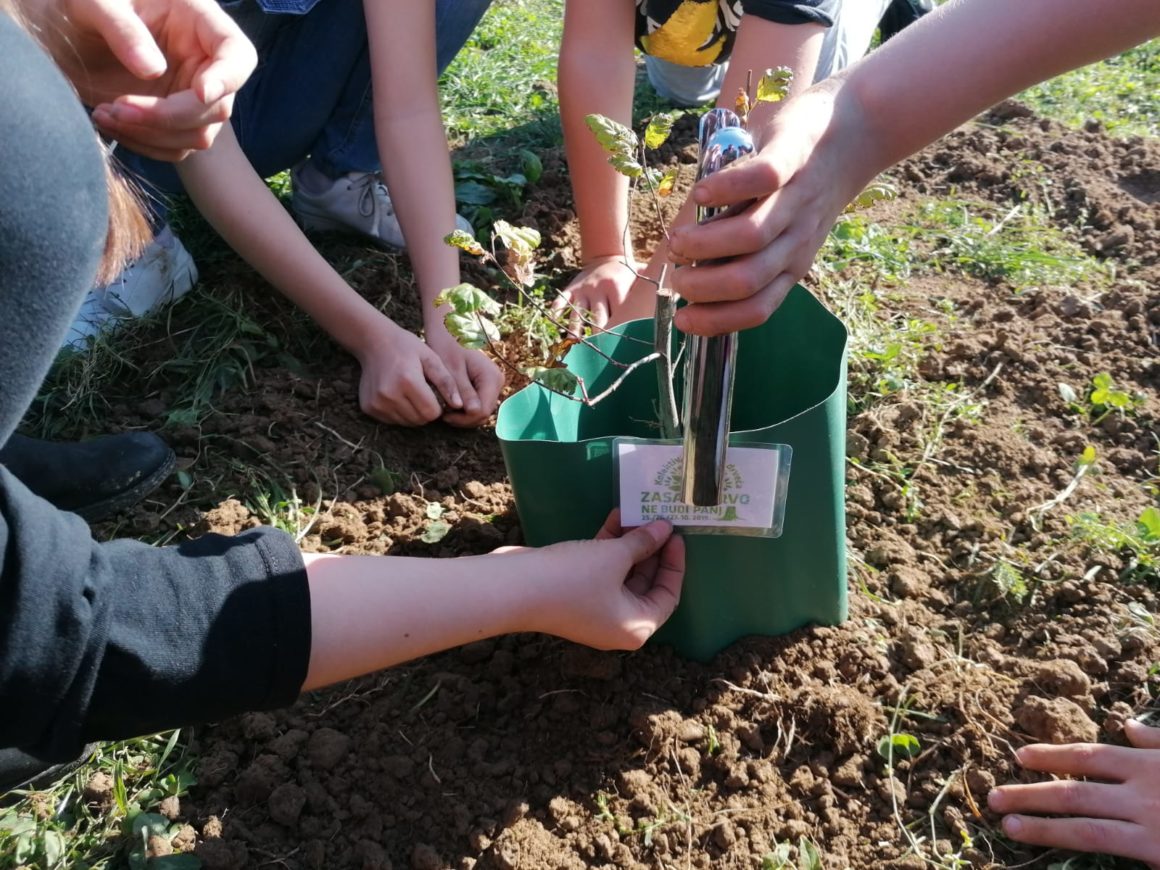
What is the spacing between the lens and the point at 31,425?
72.2 inches

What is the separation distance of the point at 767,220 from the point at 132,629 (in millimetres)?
713

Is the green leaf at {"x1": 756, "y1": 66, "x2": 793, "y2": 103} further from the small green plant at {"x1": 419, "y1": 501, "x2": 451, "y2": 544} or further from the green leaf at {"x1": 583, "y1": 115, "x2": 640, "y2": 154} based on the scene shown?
the small green plant at {"x1": 419, "y1": 501, "x2": 451, "y2": 544}

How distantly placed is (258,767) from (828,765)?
2.44ft

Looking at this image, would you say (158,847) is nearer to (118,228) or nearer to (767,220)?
(118,228)

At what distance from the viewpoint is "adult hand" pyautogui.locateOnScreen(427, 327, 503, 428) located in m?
1.73

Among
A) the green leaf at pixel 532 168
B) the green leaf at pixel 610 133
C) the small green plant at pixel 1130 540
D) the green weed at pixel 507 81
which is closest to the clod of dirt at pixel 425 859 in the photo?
the green leaf at pixel 610 133

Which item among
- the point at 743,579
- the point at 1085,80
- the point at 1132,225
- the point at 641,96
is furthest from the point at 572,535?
the point at 1085,80

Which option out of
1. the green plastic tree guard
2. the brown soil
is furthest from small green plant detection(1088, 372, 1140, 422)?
the green plastic tree guard

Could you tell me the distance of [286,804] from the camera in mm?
1246

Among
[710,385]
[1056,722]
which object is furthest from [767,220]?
[1056,722]

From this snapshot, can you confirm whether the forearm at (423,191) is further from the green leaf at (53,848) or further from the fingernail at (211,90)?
the green leaf at (53,848)

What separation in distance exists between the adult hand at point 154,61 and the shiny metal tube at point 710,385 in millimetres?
665

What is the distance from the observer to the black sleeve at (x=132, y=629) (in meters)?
0.87

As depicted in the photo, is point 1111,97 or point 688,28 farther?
point 1111,97
